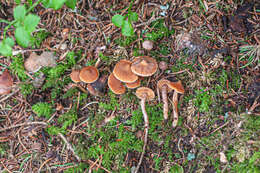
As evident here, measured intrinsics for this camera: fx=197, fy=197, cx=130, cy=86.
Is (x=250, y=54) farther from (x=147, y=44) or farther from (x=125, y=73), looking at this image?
(x=125, y=73)

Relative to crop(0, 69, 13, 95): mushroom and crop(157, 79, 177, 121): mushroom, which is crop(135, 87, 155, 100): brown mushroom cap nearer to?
crop(157, 79, 177, 121): mushroom

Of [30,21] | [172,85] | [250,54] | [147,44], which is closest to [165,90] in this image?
[172,85]

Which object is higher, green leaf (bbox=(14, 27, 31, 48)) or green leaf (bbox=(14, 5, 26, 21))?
green leaf (bbox=(14, 5, 26, 21))

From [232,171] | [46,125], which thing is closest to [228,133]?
[232,171]

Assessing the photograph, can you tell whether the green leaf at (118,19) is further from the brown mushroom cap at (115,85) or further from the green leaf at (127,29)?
the brown mushroom cap at (115,85)

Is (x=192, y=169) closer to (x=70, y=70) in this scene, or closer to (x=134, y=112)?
(x=134, y=112)

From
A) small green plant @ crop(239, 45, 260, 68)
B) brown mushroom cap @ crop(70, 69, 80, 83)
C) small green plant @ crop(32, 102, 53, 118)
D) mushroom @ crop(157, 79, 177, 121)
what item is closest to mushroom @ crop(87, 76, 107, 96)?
brown mushroom cap @ crop(70, 69, 80, 83)

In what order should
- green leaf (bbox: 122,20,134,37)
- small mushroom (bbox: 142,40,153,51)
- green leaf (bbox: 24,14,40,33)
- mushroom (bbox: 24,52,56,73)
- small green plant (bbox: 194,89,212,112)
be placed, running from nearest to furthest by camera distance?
green leaf (bbox: 24,14,40,33)
green leaf (bbox: 122,20,134,37)
small green plant (bbox: 194,89,212,112)
small mushroom (bbox: 142,40,153,51)
mushroom (bbox: 24,52,56,73)
